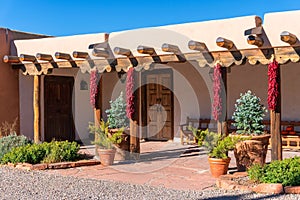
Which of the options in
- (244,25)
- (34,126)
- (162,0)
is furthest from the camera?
(162,0)

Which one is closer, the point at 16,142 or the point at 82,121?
the point at 16,142

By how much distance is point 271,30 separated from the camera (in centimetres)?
723

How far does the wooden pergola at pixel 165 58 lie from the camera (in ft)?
23.3

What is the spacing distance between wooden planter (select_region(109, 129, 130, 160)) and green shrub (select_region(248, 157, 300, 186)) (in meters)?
3.31

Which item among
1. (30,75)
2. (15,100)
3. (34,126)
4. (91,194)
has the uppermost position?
(30,75)

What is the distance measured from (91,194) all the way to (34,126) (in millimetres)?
5222

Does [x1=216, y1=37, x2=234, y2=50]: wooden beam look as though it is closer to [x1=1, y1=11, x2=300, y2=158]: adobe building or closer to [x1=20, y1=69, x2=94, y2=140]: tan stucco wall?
[x1=1, y1=11, x2=300, y2=158]: adobe building

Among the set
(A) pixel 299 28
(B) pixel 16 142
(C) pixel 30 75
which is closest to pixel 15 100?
(C) pixel 30 75

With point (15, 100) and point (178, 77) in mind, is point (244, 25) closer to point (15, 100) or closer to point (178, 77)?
point (178, 77)

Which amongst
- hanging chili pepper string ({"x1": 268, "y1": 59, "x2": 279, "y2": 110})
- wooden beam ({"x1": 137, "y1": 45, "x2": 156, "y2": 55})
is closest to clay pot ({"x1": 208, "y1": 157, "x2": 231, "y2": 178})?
hanging chili pepper string ({"x1": 268, "y1": 59, "x2": 279, "y2": 110})

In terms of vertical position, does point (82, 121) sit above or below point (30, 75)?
below

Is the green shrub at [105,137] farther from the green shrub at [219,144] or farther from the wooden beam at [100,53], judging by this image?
the green shrub at [219,144]

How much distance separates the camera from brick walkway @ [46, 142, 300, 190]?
6.86m

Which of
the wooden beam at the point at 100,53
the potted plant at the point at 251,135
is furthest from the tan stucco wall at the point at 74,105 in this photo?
the potted plant at the point at 251,135
